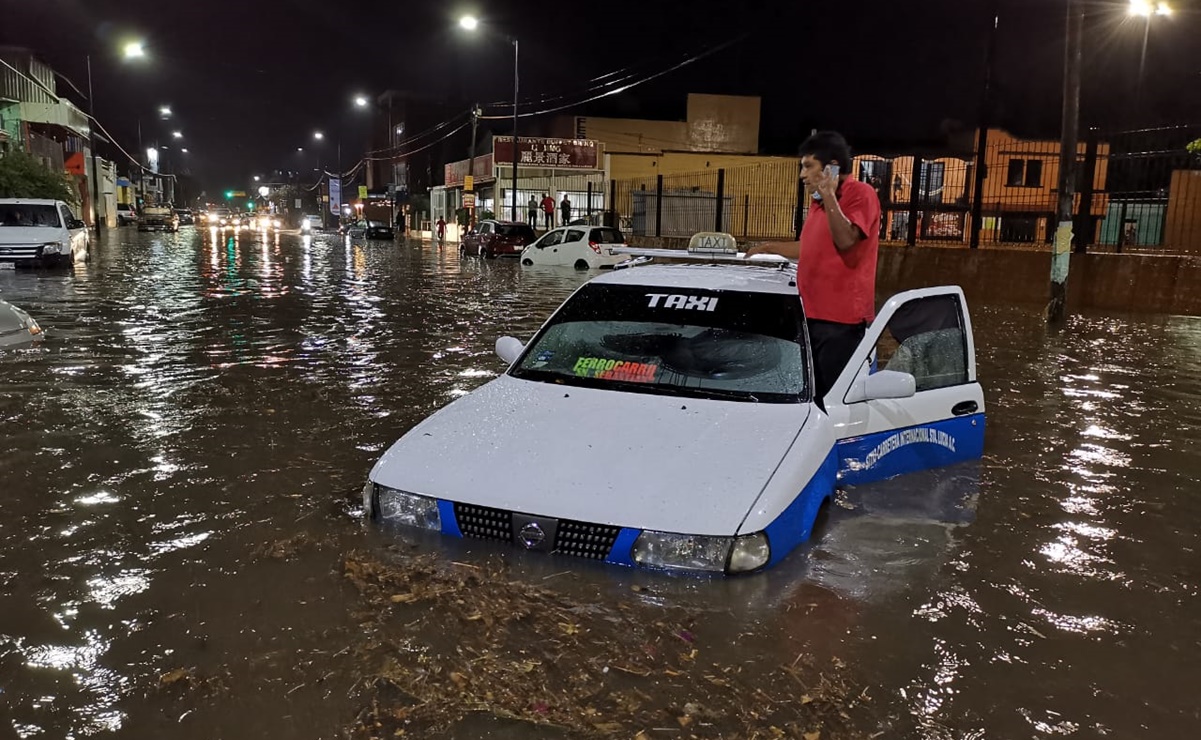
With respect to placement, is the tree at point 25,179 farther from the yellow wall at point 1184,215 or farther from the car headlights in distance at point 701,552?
the car headlights in distance at point 701,552

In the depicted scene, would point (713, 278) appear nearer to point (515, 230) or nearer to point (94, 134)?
point (515, 230)

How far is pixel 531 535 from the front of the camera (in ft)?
11.1

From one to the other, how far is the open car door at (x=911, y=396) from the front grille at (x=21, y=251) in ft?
67.1

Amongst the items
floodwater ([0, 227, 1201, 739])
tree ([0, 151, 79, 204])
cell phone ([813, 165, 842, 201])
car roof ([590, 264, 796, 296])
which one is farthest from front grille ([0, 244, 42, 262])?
cell phone ([813, 165, 842, 201])

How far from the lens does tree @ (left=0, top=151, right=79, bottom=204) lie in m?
27.8

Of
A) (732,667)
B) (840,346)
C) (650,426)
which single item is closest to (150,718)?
(732,667)

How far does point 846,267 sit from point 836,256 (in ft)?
0.25

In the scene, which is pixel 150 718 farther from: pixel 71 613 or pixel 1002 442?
pixel 1002 442

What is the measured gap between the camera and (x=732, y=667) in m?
3.05

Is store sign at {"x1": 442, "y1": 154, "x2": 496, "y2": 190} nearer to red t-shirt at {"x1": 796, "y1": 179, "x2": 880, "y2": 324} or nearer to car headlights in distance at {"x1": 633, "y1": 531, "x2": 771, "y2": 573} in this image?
red t-shirt at {"x1": 796, "y1": 179, "x2": 880, "y2": 324}

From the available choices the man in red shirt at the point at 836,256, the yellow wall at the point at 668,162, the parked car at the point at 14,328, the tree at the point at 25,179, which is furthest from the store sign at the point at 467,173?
the man in red shirt at the point at 836,256

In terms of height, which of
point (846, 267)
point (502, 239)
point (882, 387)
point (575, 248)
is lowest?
point (882, 387)

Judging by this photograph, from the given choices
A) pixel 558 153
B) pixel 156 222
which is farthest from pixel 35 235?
pixel 156 222

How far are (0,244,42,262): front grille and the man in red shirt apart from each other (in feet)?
66.4
